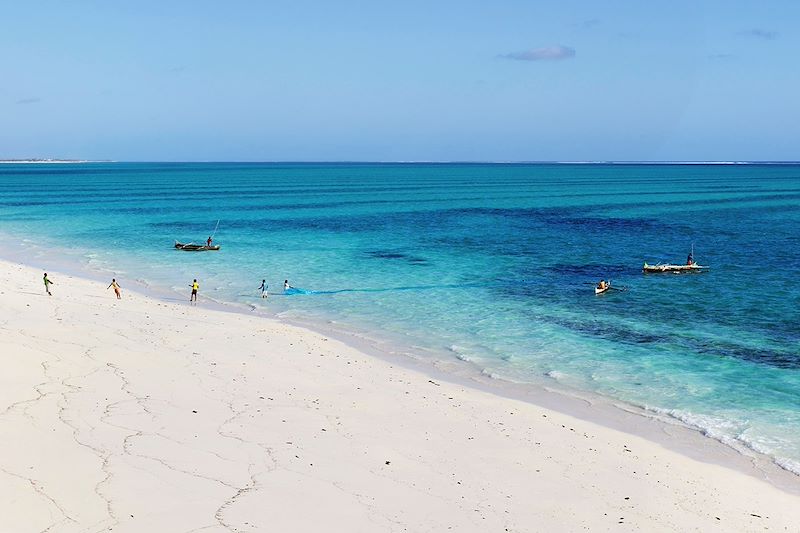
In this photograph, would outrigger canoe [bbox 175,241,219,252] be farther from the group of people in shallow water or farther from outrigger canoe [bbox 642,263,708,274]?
outrigger canoe [bbox 642,263,708,274]

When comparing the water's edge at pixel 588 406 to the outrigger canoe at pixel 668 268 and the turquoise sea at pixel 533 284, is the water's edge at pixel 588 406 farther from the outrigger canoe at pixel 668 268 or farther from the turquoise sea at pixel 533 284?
the outrigger canoe at pixel 668 268

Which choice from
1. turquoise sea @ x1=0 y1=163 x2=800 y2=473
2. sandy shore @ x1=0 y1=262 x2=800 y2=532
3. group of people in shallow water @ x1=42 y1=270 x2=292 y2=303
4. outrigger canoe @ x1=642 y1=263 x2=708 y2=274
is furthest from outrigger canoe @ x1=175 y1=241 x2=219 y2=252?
outrigger canoe @ x1=642 y1=263 x2=708 y2=274

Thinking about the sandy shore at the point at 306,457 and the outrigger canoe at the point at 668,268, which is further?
the outrigger canoe at the point at 668,268

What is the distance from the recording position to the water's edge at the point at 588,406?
56.2ft

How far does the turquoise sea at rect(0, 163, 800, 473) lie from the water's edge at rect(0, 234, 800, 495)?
34 cm

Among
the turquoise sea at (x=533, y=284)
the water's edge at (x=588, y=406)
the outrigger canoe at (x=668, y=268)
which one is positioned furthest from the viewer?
the outrigger canoe at (x=668, y=268)

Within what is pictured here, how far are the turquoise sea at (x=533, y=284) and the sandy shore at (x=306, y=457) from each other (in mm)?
3910

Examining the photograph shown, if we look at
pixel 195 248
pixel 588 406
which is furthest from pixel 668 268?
pixel 195 248

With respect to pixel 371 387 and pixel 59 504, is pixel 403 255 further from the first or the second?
pixel 59 504

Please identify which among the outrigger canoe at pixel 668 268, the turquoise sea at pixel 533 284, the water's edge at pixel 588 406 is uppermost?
the outrigger canoe at pixel 668 268

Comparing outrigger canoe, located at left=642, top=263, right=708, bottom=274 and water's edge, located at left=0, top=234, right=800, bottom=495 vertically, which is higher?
outrigger canoe, located at left=642, top=263, right=708, bottom=274

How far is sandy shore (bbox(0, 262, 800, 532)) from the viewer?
42.0 feet

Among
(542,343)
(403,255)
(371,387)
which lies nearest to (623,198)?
(403,255)

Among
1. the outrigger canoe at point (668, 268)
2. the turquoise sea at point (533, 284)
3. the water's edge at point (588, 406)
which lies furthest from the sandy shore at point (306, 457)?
the outrigger canoe at point (668, 268)
